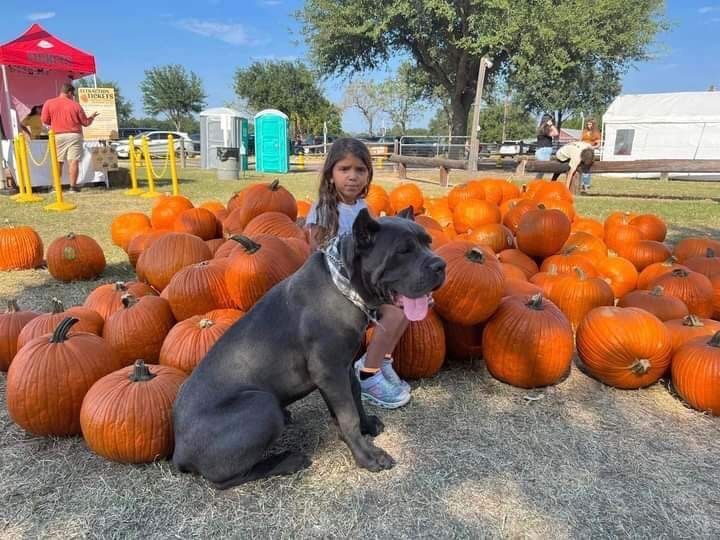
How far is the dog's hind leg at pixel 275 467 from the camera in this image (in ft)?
8.09

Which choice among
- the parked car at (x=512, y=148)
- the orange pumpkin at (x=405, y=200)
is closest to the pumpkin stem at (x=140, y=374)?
the orange pumpkin at (x=405, y=200)

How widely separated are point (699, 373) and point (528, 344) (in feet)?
3.50

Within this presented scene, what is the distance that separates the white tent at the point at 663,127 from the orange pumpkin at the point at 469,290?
26.8 meters

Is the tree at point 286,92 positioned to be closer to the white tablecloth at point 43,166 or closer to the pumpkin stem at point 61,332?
the white tablecloth at point 43,166

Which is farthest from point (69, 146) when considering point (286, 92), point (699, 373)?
point (286, 92)

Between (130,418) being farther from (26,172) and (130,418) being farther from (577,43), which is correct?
(577,43)

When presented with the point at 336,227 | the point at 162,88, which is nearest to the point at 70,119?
the point at 336,227

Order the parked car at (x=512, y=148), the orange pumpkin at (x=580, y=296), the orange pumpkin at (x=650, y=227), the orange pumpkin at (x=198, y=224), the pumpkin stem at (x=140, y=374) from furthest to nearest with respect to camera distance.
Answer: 1. the parked car at (x=512, y=148)
2. the orange pumpkin at (x=650, y=227)
3. the orange pumpkin at (x=198, y=224)
4. the orange pumpkin at (x=580, y=296)
5. the pumpkin stem at (x=140, y=374)

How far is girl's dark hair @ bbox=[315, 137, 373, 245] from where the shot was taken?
336 cm

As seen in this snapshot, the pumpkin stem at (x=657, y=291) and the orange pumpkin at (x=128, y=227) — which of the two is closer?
the pumpkin stem at (x=657, y=291)

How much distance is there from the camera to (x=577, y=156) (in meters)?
13.5

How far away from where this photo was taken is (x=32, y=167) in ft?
41.7

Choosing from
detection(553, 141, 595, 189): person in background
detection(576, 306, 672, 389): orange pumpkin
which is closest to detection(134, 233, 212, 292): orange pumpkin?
detection(576, 306, 672, 389): orange pumpkin

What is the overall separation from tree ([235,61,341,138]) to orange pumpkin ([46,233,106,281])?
56.0 meters
